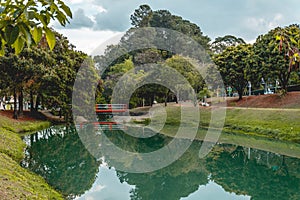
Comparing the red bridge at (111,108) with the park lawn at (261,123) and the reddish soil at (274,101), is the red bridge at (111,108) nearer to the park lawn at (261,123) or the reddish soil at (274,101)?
the park lawn at (261,123)

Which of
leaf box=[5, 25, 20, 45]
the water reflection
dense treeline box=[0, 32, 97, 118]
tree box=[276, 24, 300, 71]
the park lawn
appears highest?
dense treeline box=[0, 32, 97, 118]

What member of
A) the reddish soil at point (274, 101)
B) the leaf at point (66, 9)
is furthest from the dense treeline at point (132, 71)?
the leaf at point (66, 9)

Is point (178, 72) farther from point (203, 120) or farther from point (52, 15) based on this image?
point (52, 15)

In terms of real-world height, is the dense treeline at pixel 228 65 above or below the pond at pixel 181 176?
above

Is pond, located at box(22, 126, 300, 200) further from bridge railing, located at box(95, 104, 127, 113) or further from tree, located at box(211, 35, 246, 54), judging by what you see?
tree, located at box(211, 35, 246, 54)

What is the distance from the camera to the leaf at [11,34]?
53.8 inches

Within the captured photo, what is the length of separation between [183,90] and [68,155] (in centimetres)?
1986

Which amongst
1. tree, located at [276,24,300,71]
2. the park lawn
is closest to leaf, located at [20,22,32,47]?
tree, located at [276,24,300,71]

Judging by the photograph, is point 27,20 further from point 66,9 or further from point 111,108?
point 111,108

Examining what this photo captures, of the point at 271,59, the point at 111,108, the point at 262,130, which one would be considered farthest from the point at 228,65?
the point at 111,108

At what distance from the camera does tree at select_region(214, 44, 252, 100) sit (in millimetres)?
28812

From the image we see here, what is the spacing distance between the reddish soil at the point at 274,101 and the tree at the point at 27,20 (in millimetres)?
24771

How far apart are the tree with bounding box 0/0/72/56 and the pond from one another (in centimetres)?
796

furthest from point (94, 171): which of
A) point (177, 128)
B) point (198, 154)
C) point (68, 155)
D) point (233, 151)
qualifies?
point (177, 128)
